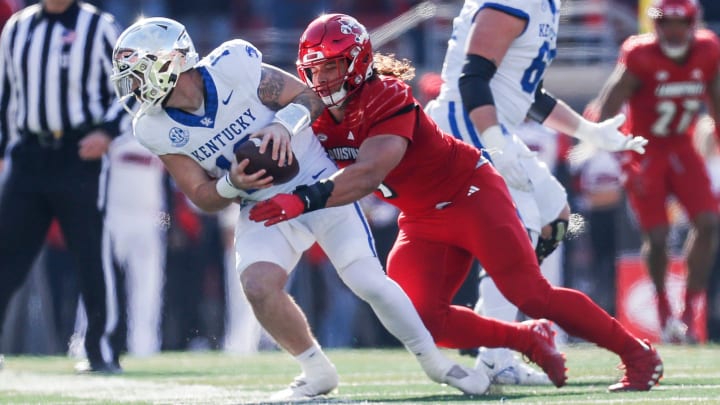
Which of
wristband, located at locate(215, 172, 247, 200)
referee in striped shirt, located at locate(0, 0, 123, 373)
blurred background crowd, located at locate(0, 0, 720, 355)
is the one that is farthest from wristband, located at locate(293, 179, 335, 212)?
blurred background crowd, located at locate(0, 0, 720, 355)

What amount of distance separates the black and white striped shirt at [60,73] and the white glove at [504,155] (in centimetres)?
227

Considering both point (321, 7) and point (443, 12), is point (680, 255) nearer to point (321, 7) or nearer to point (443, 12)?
point (443, 12)

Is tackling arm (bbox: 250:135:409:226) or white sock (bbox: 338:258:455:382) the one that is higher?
tackling arm (bbox: 250:135:409:226)

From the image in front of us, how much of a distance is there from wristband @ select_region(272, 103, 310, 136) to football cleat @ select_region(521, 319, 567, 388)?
105cm

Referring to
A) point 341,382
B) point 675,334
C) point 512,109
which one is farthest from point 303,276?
point 512,109

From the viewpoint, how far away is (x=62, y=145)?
750 cm

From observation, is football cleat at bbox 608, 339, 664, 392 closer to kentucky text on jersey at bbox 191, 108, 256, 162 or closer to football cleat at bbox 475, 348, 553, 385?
football cleat at bbox 475, 348, 553, 385

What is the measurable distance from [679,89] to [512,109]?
3.29 m

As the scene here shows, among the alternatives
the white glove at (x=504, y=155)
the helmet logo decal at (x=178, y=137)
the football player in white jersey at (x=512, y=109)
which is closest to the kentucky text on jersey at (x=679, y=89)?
the football player in white jersey at (x=512, y=109)

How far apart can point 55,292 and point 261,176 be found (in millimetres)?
6251

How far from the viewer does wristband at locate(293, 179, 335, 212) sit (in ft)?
15.7

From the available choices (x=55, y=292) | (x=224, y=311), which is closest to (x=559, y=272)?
(x=224, y=311)

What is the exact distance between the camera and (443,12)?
11.8 m

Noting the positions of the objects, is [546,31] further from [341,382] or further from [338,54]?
[341,382]
